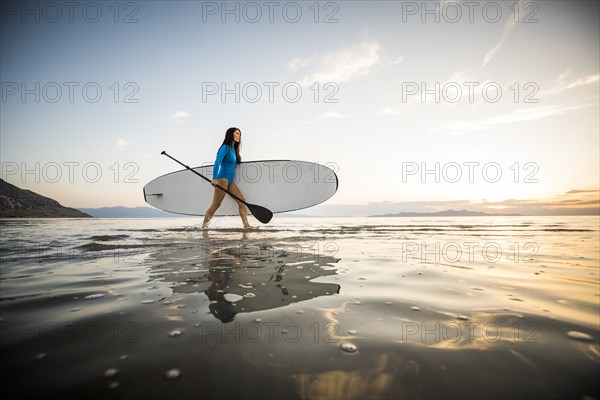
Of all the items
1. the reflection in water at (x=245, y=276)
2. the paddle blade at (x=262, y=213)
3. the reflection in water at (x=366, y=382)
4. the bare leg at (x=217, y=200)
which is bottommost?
the reflection in water at (x=245, y=276)

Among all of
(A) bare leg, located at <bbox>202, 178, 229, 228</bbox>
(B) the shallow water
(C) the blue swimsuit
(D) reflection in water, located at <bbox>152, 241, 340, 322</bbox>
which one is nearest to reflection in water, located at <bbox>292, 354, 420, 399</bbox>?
(B) the shallow water

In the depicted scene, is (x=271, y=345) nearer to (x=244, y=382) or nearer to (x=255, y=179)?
(x=244, y=382)

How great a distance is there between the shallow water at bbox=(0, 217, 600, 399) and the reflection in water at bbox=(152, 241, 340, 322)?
0.02m

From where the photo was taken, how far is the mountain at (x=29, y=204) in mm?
36131

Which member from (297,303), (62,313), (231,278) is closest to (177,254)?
(231,278)

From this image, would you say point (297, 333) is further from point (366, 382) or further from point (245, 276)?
point (245, 276)

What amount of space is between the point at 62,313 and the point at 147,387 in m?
0.91

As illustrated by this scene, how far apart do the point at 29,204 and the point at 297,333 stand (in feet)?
196

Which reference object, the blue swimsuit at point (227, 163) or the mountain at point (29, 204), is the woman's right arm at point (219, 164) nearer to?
the blue swimsuit at point (227, 163)

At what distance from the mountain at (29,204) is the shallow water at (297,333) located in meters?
42.5

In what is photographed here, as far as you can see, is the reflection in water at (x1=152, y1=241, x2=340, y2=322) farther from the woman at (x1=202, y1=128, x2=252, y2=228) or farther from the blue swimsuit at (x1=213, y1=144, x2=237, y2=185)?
the blue swimsuit at (x1=213, y1=144, x2=237, y2=185)

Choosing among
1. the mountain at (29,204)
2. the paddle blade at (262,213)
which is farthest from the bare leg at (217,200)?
the mountain at (29,204)

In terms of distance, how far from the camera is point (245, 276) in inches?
82.4

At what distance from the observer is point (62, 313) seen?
4.35ft
